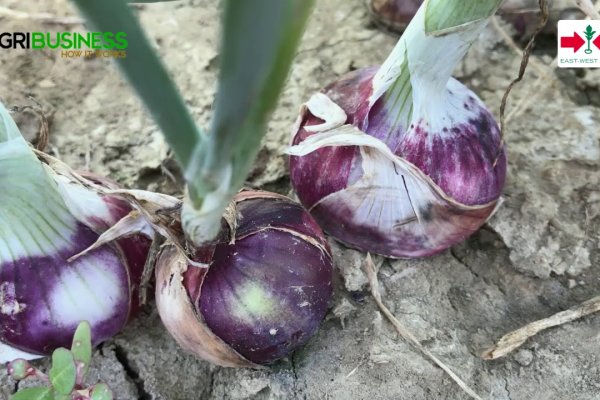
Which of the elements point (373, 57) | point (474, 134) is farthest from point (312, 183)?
point (373, 57)

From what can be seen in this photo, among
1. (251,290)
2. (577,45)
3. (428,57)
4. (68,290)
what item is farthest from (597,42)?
(68,290)

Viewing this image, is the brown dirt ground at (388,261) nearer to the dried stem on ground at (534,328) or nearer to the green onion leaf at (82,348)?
the dried stem on ground at (534,328)

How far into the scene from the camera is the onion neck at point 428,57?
2.51ft

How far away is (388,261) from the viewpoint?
1.01 m

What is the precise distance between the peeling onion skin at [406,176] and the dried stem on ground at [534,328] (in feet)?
0.49

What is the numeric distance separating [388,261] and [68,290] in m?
0.45

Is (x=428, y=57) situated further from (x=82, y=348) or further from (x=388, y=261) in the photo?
(x=82, y=348)

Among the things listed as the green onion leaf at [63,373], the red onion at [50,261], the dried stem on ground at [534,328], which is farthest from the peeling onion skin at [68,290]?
the dried stem on ground at [534,328]

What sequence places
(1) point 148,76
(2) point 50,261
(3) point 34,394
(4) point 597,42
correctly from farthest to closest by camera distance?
(4) point 597,42 → (2) point 50,261 → (3) point 34,394 → (1) point 148,76

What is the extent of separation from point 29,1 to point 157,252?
29.9 inches

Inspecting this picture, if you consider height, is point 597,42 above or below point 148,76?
below

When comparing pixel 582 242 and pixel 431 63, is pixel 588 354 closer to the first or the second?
pixel 582 242

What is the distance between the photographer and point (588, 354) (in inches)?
36.1

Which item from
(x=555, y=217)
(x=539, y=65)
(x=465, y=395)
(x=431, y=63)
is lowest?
(x=465, y=395)
